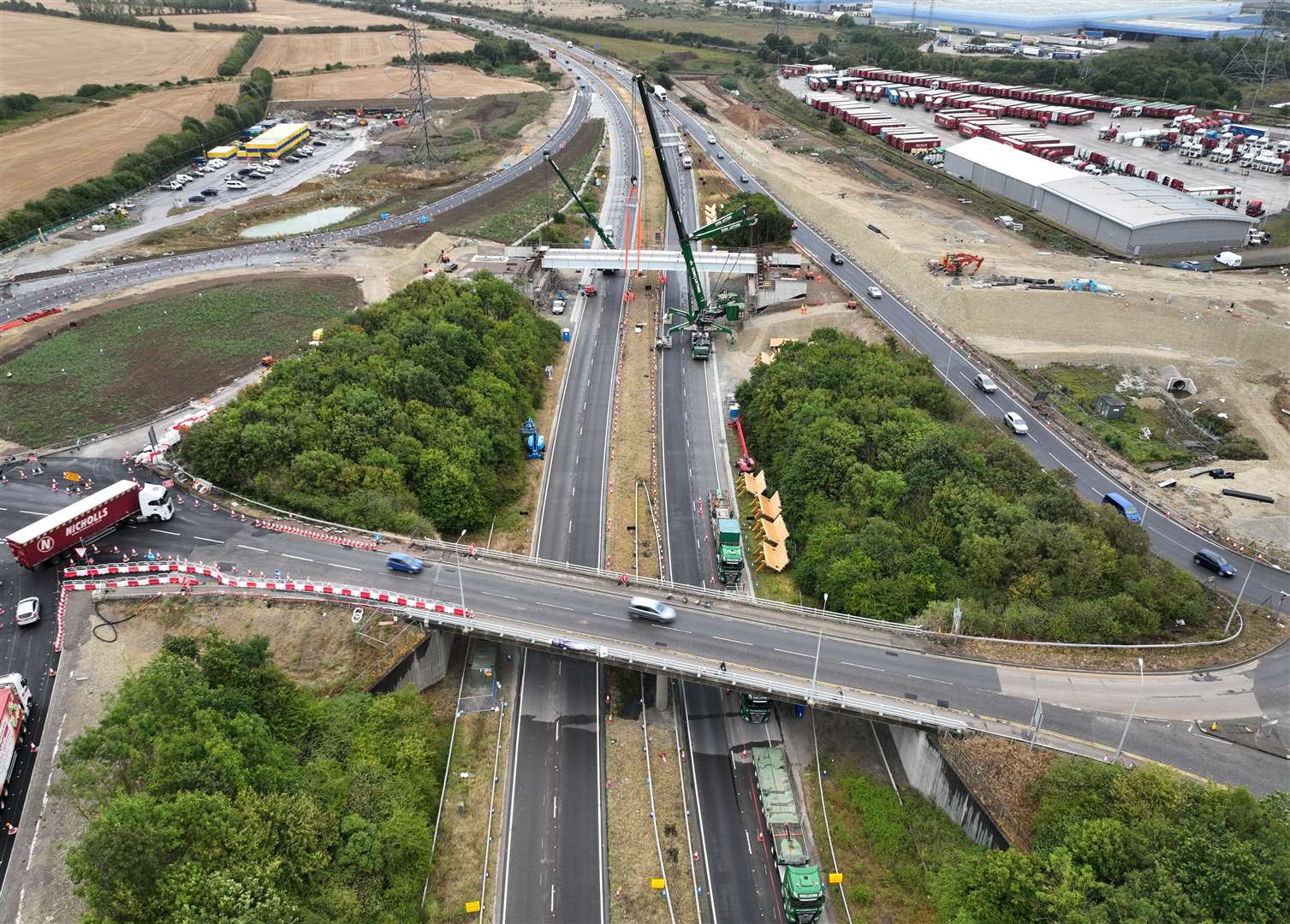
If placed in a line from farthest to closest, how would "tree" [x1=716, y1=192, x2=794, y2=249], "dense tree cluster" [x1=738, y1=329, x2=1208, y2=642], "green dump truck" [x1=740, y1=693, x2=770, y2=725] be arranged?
1. "tree" [x1=716, y1=192, x2=794, y2=249]
2. "dense tree cluster" [x1=738, y1=329, x2=1208, y2=642]
3. "green dump truck" [x1=740, y1=693, x2=770, y2=725]

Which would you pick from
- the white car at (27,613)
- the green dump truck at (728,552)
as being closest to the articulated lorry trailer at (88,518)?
the white car at (27,613)

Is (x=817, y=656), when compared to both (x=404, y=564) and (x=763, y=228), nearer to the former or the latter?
(x=404, y=564)

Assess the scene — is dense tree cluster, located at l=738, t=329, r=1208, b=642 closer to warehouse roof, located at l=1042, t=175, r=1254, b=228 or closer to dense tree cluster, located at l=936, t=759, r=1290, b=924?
dense tree cluster, located at l=936, t=759, r=1290, b=924

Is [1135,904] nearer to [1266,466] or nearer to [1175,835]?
[1175,835]

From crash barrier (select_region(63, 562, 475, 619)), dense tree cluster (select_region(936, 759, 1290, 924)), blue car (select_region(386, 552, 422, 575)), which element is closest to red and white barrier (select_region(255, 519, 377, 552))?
blue car (select_region(386, 552, 422, 575))

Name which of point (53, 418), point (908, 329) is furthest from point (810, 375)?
point (53, 418)

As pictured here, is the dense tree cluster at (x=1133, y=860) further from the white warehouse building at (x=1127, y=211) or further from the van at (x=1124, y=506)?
the white warehouse building at (x=1127, y=211)

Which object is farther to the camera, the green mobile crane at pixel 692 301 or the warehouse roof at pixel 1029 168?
the warehouse roof at pixel 1029 168
